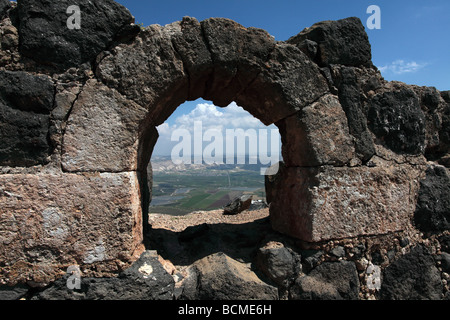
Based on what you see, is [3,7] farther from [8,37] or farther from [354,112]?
[354,112]

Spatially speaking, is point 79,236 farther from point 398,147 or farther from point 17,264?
point 398,147

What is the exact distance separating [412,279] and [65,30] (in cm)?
408

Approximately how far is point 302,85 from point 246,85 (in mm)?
549

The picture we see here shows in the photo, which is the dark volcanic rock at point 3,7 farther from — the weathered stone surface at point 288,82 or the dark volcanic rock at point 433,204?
the dark volcanic rock at point 433,204

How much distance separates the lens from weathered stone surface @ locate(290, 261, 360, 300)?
2660 mm

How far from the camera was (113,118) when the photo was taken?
2227mm

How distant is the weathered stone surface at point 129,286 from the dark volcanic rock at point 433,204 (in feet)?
9.17

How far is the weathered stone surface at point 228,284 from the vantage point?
248 cm

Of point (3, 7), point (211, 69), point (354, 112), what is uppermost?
point (3, 7)

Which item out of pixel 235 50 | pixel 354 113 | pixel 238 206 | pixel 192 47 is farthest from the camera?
pixel 238 206

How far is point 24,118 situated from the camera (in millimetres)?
2102

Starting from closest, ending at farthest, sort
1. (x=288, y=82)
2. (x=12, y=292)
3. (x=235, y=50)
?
(x=12, y=292) → (x=235, y=50) → (x=288, y=82)

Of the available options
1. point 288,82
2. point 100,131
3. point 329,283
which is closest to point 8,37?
point 100,131

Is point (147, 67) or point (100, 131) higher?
point (147, 67)
